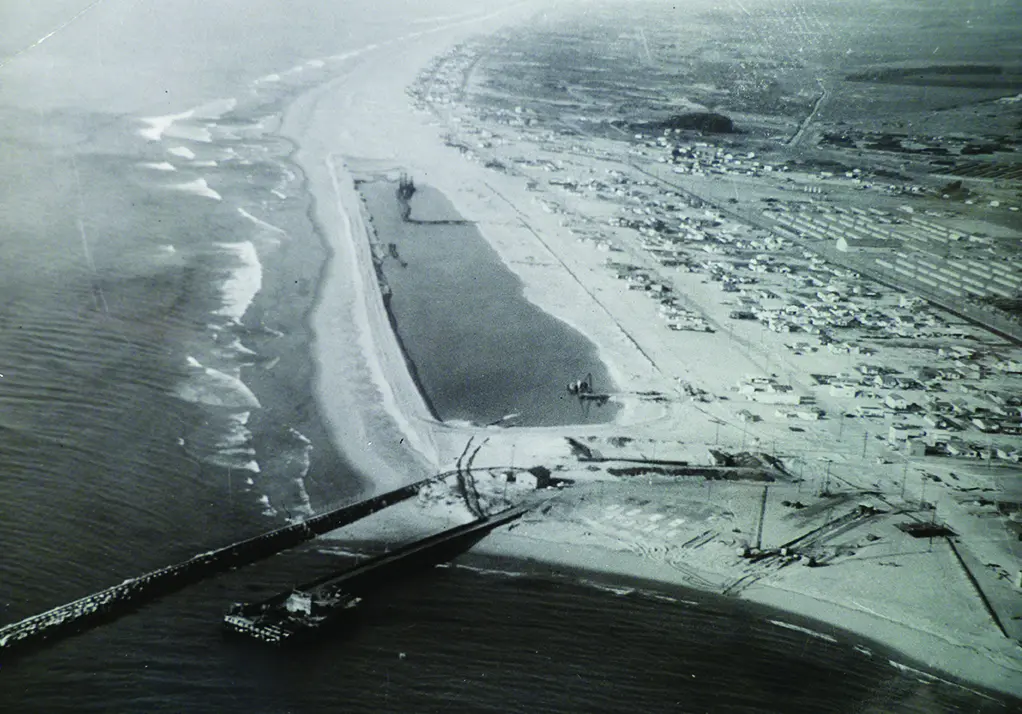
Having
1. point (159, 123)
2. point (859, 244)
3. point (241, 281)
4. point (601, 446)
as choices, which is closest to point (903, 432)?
point (601, 446)

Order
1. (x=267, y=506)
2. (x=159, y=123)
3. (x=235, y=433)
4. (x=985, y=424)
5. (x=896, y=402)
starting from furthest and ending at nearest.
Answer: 1. (x=159, y=123)
2. (x=896, y=402)
3. (x=985, y=424)
4. (x=235, y=433)
5. (x=267, y=506)

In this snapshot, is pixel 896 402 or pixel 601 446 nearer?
pixel 601 446

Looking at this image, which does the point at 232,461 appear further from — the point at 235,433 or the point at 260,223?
the point at 260,223

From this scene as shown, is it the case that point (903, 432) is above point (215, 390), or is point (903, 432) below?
below

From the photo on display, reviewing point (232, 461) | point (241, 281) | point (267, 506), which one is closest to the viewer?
point (267, 506)

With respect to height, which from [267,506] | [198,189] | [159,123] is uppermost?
[159,123]

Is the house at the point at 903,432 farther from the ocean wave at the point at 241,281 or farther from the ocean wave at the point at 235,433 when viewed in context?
the ocean wave at the point at 241,281

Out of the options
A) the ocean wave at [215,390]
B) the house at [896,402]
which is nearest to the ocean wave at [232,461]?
the ocean wave at [215,390]
